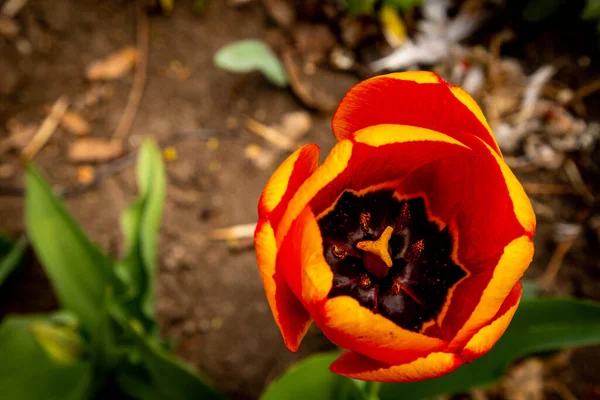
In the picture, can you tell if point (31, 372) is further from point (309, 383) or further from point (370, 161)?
point (370, 161)

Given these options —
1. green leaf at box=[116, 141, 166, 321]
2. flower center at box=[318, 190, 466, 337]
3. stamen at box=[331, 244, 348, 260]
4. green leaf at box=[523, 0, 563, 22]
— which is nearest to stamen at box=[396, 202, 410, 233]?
flower center at box=[318, 190, 466, 337]

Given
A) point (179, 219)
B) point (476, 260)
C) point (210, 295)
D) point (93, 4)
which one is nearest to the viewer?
point (476, 260)

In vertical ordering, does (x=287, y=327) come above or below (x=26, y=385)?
above

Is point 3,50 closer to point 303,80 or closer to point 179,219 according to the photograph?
point 179,219

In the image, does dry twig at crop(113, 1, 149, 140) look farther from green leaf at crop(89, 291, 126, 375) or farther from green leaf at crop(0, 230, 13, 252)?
green leaf at crop(89, 291, 126, 375)

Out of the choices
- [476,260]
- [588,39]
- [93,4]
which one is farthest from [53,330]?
[588,39]

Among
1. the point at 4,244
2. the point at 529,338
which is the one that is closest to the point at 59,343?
the point at 4,244
